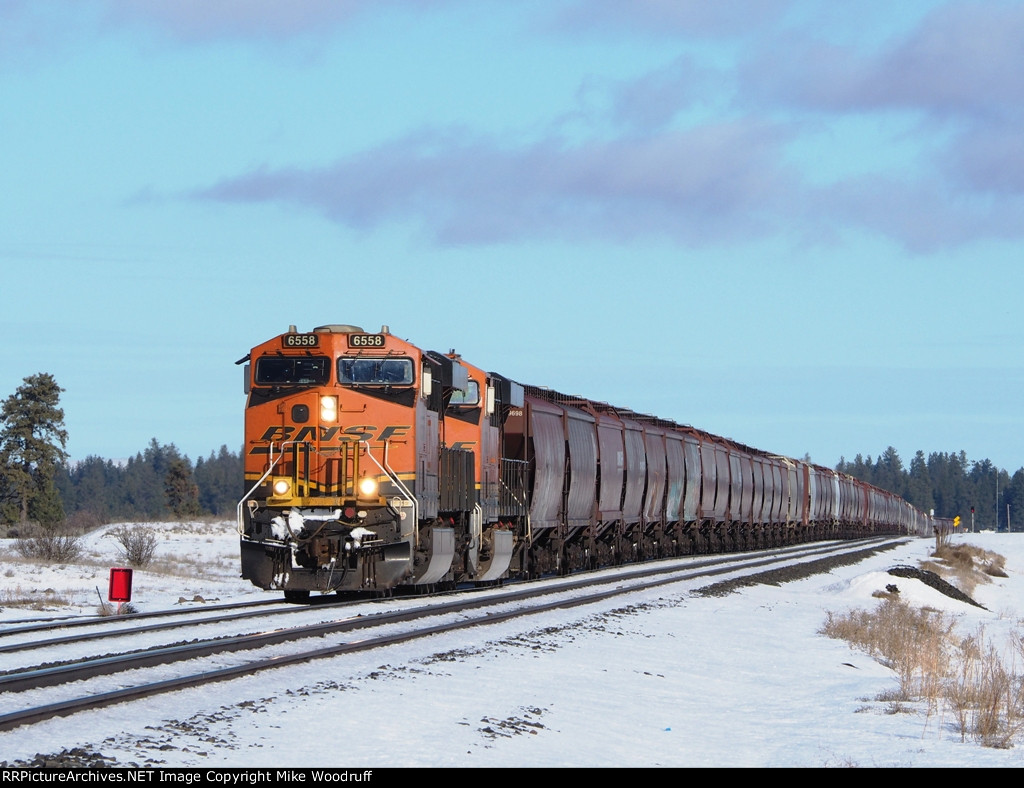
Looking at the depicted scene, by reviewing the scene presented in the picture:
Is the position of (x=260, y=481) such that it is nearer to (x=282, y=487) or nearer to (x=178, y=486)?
(x=282, y=487)

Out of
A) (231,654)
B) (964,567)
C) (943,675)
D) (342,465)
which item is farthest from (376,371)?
(964,567)

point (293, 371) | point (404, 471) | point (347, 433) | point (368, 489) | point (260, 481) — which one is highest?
point (293, 371)

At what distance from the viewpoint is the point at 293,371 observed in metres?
20.8

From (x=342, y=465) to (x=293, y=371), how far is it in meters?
1.82

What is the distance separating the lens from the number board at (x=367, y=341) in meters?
20.8

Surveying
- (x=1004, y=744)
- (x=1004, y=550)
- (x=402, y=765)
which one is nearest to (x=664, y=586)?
(x=1004, y=744)

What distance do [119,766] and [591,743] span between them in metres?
3.69

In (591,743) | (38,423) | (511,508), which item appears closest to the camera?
(591,743)

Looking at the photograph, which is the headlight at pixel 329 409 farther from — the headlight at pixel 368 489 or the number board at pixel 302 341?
the headlight at pixel 368 489

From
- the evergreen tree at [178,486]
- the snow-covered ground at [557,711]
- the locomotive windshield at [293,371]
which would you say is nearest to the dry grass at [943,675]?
the snow-covered ground at [557,711]

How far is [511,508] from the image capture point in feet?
88.6

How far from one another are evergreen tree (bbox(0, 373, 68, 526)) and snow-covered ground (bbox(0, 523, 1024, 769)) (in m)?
59.4

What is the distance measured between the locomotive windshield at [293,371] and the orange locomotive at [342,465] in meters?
0.02
